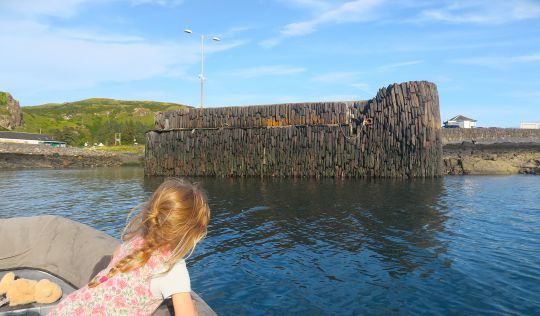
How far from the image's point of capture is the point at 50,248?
6.03m

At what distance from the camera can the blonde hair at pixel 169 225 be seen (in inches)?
130

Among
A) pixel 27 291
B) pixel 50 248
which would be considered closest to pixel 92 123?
pixel 50 248

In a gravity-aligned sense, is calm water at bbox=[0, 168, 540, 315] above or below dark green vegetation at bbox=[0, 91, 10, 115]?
below

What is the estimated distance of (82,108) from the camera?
641 feet

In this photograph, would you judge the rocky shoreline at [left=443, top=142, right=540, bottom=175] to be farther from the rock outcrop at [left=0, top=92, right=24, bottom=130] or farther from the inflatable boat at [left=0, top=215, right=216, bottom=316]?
the rock outcrop at [left=0, top=92, right=24, bottom=130]

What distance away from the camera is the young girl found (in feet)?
10.8

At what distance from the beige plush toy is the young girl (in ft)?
6.99

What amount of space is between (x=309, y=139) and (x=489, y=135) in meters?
21.2

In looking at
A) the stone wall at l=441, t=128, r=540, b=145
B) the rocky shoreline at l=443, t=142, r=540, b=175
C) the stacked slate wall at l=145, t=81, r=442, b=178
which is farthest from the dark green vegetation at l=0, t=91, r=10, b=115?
the rocky shoreline at l=443, t=142, r=540, b=175

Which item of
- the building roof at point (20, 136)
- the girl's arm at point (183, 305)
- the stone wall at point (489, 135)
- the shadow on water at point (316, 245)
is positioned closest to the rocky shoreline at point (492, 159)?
the stone wall at point (489, 135)

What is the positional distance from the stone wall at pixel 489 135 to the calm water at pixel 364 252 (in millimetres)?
21735

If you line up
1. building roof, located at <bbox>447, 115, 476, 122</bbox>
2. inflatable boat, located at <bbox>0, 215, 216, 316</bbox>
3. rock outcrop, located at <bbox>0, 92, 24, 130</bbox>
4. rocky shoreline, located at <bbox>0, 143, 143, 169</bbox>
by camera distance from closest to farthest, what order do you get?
inflatable boat, located at <bbox>0, 215, 216, 316</bbox>
rocky shoreline, located at <bbox>0, 143, 143, 169</bbox>
building roof, located at <bbox>447, 115, 476, 122</bbox>
rock outcrop, located at <bbox>0, 92, 24, 130</bbox>

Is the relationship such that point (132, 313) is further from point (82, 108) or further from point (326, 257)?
point (82, 108)

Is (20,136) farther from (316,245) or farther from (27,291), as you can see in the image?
(27,291)
